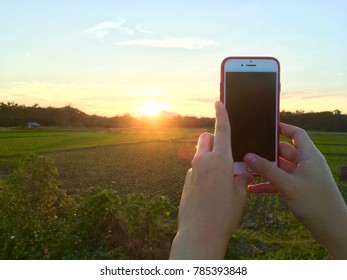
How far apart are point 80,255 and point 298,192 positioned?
334 cm

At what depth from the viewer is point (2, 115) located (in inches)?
1756

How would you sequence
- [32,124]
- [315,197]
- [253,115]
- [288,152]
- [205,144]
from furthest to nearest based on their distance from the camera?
[32,124]
[253,115]
[288,152]
[315,197]
[205,144]

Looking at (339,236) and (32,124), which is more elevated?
(32,124)

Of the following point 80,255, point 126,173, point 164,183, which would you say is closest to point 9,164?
point 126,173

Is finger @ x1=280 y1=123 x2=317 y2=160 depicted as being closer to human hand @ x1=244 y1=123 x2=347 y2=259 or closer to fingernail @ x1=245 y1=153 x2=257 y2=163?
human hand @ x1=244 y1=123 x2=347 y2=259

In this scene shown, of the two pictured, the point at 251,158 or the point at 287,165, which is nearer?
the point at 251,158

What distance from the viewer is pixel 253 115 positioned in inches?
68.1

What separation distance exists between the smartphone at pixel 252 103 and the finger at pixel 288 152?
1.0 inches

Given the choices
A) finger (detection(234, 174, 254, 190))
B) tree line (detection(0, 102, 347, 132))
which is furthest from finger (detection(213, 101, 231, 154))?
tree line (detection(0, 102, 347, 132))

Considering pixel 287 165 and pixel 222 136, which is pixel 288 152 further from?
pixel 222 136

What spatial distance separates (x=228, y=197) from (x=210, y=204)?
0.20 feet

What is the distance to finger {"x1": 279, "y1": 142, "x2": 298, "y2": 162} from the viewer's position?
5.25 ft

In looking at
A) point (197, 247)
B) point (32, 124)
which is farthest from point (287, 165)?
→ point (32, 124)

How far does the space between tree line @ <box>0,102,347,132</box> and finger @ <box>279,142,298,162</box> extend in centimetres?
2560
